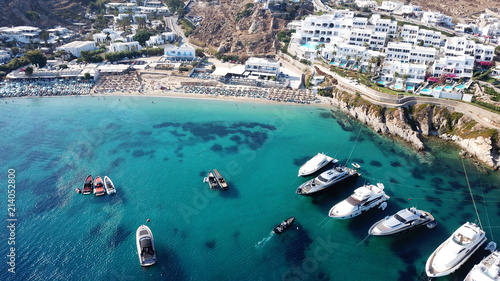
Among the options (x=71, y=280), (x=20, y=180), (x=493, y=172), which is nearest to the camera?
(x=71, y=280)

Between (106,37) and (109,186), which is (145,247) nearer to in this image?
(109,186)

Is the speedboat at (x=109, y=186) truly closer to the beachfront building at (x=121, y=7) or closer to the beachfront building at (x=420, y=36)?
the beachfront building at (x=420, y=36)

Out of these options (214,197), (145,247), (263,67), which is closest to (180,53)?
(263,67)

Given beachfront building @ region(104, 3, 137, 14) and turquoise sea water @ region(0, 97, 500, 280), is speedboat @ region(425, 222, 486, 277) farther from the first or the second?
beachfront building @ region(104, 3, 137, 14)

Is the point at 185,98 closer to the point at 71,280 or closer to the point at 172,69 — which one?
the point at 172,69

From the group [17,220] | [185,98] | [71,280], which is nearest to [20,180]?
[17,220]

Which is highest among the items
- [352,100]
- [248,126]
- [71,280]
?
[352,100]
